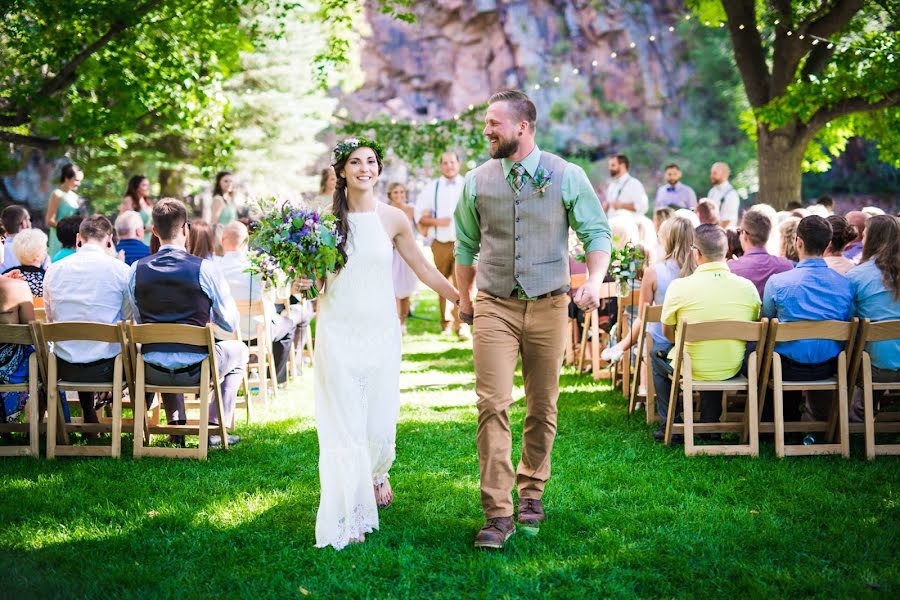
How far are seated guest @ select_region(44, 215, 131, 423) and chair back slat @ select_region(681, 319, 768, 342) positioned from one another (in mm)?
4168

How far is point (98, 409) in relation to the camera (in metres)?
7.39

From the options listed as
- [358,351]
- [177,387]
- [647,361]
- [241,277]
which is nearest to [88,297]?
[177,387]

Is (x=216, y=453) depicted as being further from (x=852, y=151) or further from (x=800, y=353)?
(x=852, y=151)

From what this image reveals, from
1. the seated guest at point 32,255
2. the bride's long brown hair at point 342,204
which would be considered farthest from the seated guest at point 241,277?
the bride's long brown hair at point 342,204

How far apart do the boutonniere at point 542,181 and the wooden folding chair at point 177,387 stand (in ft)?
9.13

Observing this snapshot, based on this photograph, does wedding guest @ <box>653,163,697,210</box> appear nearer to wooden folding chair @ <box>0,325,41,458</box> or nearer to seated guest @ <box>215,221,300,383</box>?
seated guest @ <box>215,221,300,383</box>

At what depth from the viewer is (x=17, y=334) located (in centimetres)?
641

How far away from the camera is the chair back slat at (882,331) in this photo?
6133 millimetres

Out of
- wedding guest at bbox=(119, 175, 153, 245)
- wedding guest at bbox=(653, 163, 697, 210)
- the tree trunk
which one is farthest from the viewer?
the tree trunk

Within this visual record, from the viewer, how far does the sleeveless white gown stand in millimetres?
4688

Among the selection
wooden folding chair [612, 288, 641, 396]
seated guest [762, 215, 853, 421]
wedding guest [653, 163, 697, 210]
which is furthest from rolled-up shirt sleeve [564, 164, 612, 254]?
wedding guest [653, 163, 697, 210]

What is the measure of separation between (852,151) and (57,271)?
35.8m

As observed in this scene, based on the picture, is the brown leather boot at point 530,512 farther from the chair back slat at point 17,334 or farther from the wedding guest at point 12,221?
the wedding guest at point 12,221

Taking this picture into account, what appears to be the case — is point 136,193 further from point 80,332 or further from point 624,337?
point 624,337
